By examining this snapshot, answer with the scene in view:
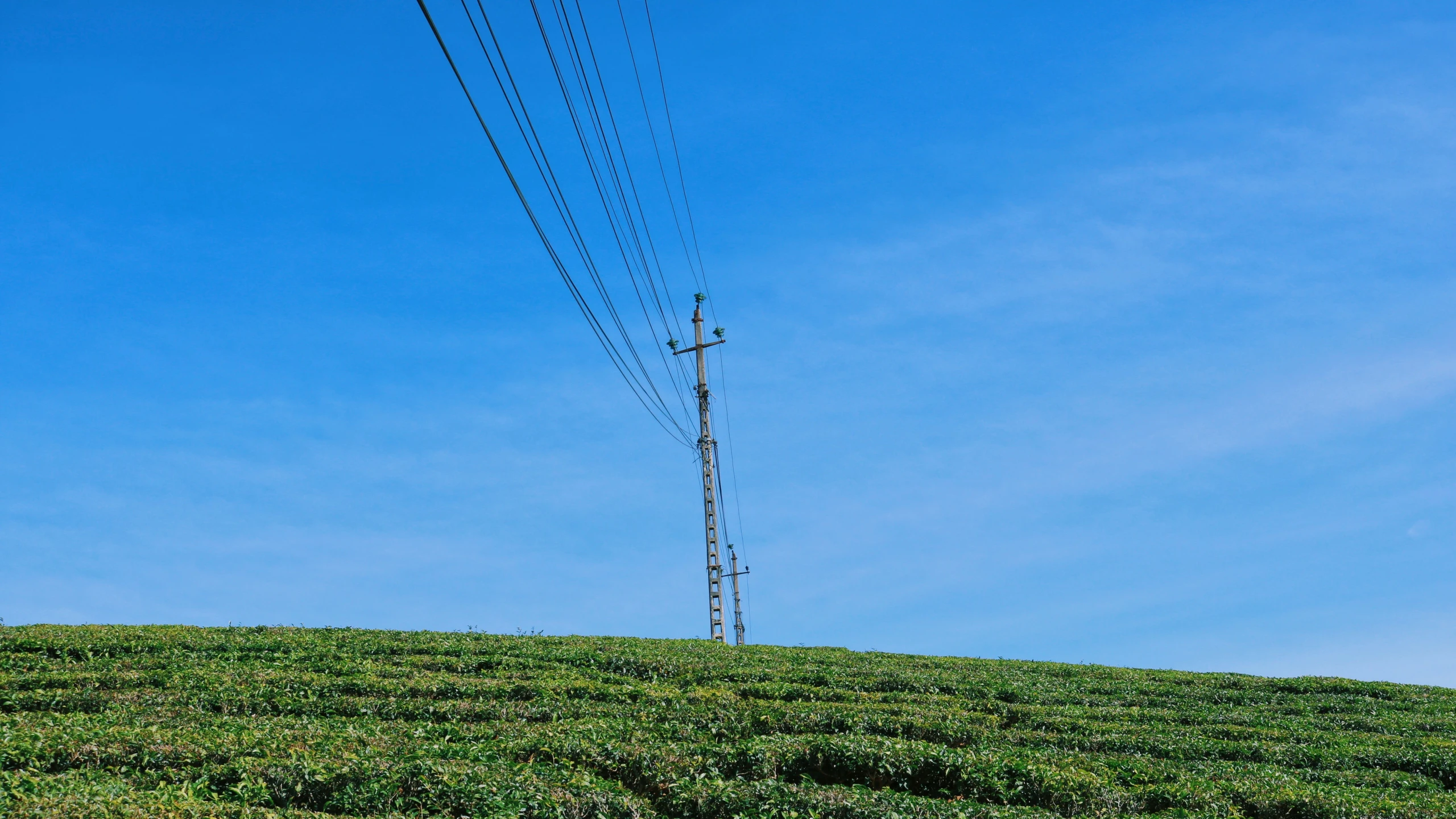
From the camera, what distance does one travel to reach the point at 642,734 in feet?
48.1

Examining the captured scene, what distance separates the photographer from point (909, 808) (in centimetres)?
1119

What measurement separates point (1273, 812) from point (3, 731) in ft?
52.9

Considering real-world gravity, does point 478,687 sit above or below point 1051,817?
above

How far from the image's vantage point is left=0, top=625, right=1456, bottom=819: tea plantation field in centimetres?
1099

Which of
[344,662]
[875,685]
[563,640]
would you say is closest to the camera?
[344,662]

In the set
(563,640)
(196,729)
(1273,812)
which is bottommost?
(1273,812)

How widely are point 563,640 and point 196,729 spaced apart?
490 inches

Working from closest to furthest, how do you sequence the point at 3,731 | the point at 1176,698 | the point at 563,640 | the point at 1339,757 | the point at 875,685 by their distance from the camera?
the point at 3,731
the point at 1339,757
the point at 875,685
the point at 1176,698
the point at 563,640

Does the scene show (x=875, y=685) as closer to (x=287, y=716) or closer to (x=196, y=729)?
(x=287, y=716)

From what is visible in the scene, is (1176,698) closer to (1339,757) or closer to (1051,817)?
(1339,757)

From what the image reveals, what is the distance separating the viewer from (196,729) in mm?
13531

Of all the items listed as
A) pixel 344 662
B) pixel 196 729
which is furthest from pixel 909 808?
pixel 344 662

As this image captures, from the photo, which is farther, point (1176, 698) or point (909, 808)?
point (1176, 698)

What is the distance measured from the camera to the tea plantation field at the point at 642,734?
11.0 metres
